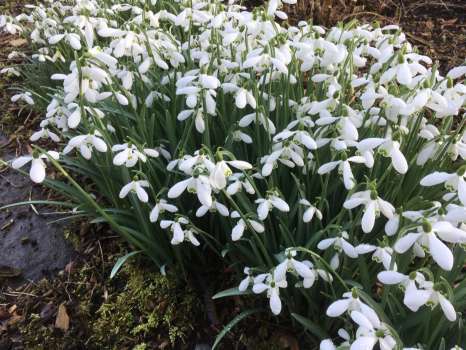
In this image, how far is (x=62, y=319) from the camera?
223 cm

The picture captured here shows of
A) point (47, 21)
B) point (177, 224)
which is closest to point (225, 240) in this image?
point (177, 224)

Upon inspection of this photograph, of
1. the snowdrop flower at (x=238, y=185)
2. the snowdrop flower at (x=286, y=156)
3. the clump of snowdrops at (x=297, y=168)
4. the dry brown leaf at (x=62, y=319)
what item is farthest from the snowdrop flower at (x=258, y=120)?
the dry brown leaf at (x=62, y=319)

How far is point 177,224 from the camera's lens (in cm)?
174

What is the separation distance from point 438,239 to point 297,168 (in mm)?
931

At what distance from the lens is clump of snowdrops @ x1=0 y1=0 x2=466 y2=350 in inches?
55.6

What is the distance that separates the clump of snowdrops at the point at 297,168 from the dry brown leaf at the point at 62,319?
0.51 metres

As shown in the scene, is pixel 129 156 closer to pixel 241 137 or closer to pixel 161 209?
pixel 161 209

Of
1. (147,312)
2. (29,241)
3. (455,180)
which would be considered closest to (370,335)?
(455,180)

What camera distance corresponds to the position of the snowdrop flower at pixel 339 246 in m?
1.47

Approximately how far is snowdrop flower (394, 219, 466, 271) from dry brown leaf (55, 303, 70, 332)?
1637 mm

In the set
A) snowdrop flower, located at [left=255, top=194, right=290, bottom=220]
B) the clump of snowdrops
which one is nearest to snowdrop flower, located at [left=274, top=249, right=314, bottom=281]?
the clump of snowdrops

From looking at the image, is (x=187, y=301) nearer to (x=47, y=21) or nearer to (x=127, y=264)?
(x=127, y=264)

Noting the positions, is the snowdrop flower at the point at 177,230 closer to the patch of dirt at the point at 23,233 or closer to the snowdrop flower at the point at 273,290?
the snowdrop flower at the point at 273,290

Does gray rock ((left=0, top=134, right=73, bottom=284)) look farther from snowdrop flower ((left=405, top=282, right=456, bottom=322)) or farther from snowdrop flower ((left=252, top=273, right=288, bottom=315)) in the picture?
snowdrop flower ((left=405, top=282, right=456, bottom=322))
